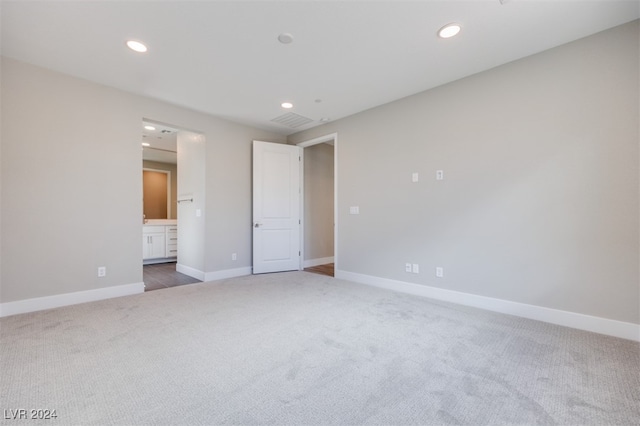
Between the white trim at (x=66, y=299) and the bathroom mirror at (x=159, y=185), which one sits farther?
the bathroom mirror at (x=159, y=185)

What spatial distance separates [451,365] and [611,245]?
191 cm

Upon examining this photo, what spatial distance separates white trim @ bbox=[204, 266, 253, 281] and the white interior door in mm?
162

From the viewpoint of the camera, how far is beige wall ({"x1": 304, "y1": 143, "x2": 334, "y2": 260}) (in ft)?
19.0

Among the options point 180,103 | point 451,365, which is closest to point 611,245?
point 451,365

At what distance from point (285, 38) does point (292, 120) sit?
226 centimetres

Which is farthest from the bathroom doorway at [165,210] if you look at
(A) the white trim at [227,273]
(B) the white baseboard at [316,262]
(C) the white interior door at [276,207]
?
(B) the white baseboard at [316,262]

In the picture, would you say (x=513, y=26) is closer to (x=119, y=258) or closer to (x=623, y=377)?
(x=623, y=377)

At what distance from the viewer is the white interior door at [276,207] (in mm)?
5039

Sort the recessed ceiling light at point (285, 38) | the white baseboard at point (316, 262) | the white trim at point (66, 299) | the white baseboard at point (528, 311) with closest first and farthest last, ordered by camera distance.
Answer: the white baseboard at point (528, 311), the recessed ceiling light at point (285, 38), the white trim at point (66, 299), the white baseboard at point (316, 262)

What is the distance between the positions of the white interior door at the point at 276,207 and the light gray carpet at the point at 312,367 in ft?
6.72

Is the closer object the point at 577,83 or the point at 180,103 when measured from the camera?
the point at 577,83

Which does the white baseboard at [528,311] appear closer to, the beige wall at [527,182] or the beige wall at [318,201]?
the beige wall at [527,182]

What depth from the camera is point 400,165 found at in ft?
12.8

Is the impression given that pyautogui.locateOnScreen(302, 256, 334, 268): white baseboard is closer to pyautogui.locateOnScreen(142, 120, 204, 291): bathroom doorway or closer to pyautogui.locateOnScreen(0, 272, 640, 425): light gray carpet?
pyautogui.locateOnScreen(142, 120, 204, 291): bathroom doorway
